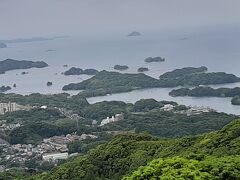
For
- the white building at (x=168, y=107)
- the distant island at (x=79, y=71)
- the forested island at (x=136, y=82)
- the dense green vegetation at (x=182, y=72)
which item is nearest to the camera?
the white building at (x=168, y=107)

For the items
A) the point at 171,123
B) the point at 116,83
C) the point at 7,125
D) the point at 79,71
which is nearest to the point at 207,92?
the point at 116,83

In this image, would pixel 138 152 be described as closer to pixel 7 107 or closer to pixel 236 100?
pixel 236 100

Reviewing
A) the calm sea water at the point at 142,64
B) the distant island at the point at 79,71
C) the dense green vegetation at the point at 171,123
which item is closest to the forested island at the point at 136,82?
the calm sea water at the point at 142,64

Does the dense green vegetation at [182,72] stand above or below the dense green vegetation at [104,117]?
above

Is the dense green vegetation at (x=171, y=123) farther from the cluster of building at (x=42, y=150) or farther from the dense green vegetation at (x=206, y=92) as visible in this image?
the dense green vegetation at (x=206, y=92)

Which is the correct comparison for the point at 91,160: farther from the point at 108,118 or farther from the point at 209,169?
the point at 108,118

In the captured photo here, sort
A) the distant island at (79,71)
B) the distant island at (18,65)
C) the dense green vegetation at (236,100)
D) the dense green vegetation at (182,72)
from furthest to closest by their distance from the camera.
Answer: the distant island at (18,65) < the distant island at (79,71) < the dense green vegetation at (182,72) < the dense green vegetation at (236,100)

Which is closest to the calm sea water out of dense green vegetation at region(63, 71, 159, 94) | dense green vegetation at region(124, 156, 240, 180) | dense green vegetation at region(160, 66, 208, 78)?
dense green vegetation at region(63, 71, 159, 94)
